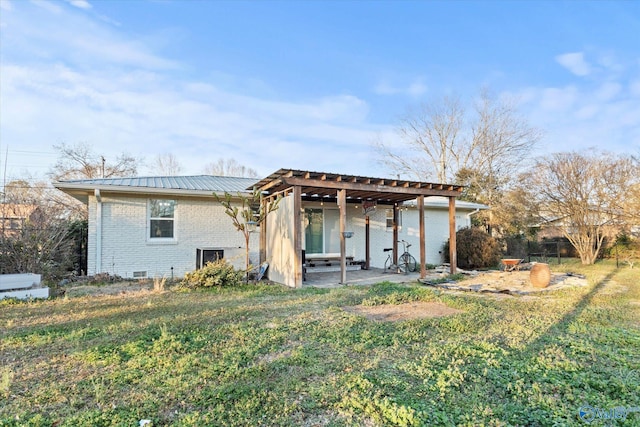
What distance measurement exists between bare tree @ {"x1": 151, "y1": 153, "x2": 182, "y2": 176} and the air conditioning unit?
741 inches

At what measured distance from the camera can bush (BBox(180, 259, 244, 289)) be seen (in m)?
7.76

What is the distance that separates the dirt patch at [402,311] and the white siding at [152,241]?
17.5ft

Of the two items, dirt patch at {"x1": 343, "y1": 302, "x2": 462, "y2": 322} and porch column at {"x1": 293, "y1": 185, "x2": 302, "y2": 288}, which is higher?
porch column at {"x1": 293, "y1": 185, "x2": 302, "y2": 288}

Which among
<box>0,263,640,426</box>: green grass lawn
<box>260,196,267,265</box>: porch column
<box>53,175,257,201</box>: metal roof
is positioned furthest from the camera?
<box>260,196,267,265</box>: porch column

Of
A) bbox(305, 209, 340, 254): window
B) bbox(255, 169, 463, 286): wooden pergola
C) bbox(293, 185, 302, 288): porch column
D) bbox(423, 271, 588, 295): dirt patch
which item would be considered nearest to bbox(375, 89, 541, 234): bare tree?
bbox(423, 271, 588, 295): dirt patch

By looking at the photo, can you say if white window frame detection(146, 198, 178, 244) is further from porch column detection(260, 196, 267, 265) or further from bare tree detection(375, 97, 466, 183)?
bare tree detection(375, 97, 466, 183)

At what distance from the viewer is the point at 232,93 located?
491 inches

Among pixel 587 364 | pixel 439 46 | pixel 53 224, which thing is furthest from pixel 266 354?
pixel 439 46

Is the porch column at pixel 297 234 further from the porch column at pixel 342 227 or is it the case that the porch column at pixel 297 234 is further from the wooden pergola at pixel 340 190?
the porch column at pixel 342 227

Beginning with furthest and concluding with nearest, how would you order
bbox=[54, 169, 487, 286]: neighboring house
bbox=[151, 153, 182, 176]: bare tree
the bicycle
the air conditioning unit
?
bbox=[151, 153, 182, 176]: bare tree → the bicycle → the air conditioning unit → bbox=[54, 169, 487, 286]: neighboring house

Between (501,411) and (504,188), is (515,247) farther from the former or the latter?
(501,411)

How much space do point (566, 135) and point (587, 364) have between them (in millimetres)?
16879

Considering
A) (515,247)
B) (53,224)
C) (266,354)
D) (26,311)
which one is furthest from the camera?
(515,247)

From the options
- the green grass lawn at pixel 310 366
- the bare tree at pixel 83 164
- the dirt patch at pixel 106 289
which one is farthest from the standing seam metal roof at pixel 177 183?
the bare tree at pixel 83 164
